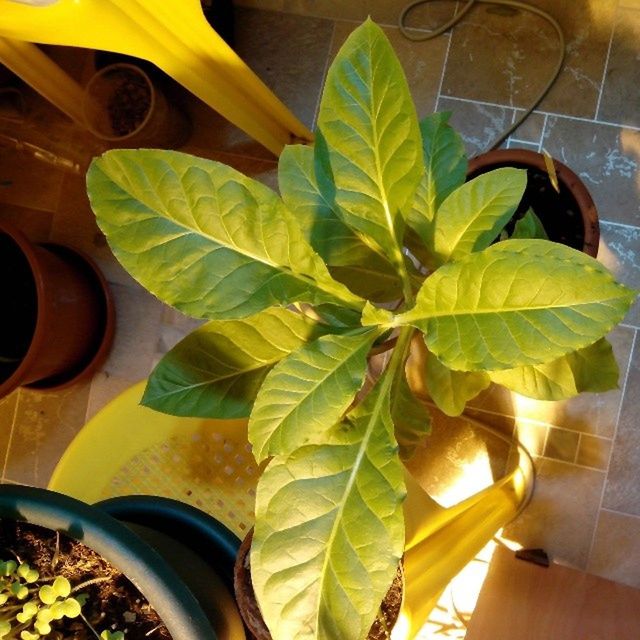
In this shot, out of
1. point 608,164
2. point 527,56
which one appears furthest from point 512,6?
point 608,164

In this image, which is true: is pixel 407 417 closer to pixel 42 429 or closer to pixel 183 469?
pixel 183 469

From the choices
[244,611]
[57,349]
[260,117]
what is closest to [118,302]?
[57,349]

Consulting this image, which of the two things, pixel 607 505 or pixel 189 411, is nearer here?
pixel 189 411

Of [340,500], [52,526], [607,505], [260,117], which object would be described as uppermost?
[260,117]

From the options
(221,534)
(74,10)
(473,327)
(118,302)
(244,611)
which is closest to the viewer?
(473,327)

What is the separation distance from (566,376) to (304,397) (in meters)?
0.38

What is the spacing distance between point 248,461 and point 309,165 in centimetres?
48

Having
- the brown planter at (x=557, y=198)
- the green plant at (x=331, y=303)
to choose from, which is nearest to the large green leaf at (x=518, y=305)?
the green plant at (x=331, y=303)

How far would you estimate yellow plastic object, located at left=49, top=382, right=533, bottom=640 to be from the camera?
3.79ft

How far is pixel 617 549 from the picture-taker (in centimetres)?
157

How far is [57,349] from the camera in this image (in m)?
1.60

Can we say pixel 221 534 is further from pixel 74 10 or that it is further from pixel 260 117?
pixel 260 117

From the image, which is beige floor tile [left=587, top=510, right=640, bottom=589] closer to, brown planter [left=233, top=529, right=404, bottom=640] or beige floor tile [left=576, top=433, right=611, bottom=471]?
beige floor tile [left=576, top=433, right=611, bottom=471]

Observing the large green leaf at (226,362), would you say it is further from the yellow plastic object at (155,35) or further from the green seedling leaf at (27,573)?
the yellow plastic object at (155,35)
